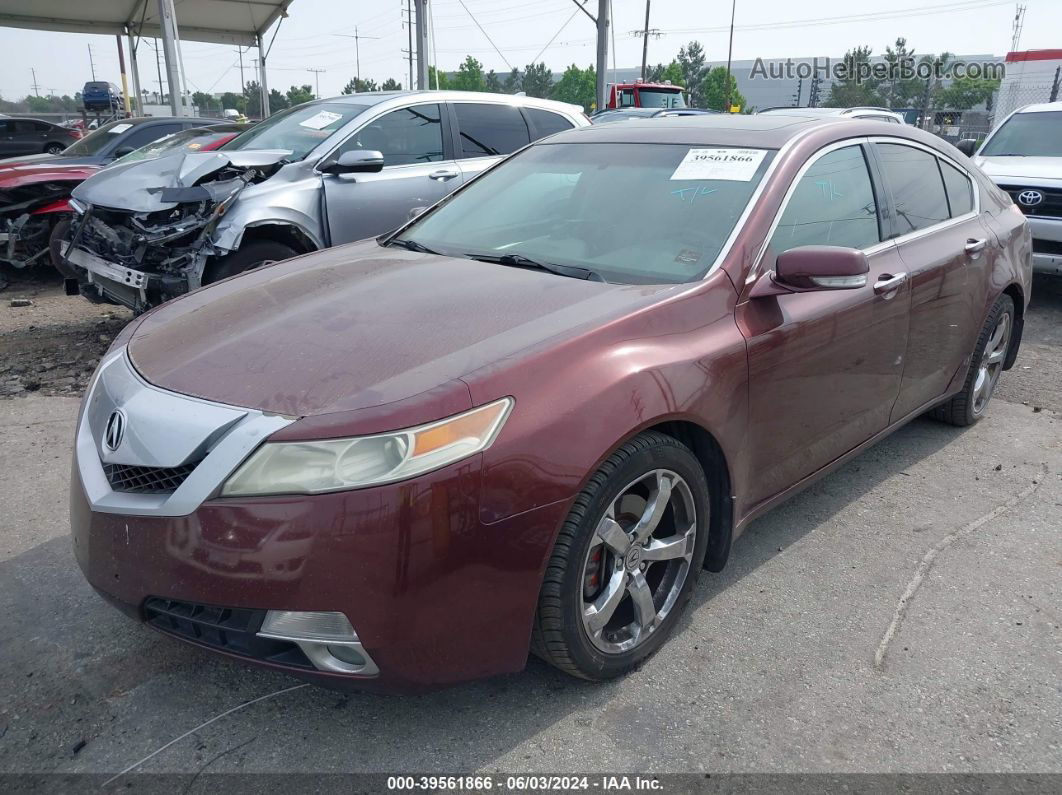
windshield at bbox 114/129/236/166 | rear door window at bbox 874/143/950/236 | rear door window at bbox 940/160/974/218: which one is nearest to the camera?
rear door window at bbox 874/143/950/236

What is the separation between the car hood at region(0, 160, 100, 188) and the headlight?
23.9ft

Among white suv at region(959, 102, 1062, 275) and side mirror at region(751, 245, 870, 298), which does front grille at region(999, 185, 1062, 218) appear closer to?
white suv at region(959, 102, 1062, 275)

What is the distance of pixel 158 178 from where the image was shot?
5797mm

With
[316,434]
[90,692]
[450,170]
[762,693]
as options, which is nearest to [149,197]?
[450,170]

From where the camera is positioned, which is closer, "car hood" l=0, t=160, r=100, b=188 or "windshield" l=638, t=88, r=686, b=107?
"car hood" l=0, t=160, r=100, b=188

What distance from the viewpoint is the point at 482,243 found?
327cm

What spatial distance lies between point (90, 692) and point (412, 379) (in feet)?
4.54

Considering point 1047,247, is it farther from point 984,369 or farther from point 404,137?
point 404,137

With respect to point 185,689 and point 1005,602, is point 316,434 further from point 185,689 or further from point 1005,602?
point 1005,602

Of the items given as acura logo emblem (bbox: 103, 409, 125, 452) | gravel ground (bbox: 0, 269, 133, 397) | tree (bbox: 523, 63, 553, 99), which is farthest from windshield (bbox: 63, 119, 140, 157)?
tree (bbox: 523, 63, 553, 99)

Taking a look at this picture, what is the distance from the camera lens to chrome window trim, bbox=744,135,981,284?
2833 mm

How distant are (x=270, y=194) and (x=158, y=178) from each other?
0.86 metres

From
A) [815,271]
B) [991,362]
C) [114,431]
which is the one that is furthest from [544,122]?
[114,431]

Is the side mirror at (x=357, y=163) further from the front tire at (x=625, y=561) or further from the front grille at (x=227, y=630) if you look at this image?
the front grille at (x=227, y=630)
